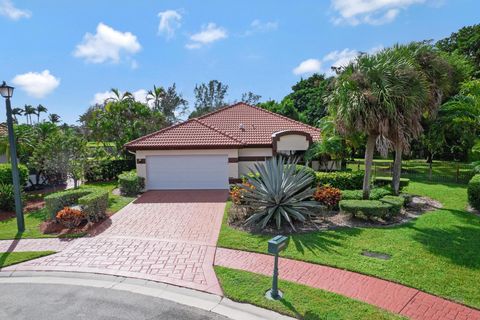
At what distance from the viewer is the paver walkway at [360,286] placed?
17.5 ft

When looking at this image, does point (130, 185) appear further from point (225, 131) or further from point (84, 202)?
point (225, 131)

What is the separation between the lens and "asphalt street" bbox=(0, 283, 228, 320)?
17.5 feet

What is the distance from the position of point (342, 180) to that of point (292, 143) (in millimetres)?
5011

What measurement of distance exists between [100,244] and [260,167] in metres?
5.66

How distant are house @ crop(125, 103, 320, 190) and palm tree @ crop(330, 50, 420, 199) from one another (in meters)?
7.23

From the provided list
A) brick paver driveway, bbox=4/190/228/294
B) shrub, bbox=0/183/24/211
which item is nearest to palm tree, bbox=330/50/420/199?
brick paver driveway, bbox=4/190/228/294

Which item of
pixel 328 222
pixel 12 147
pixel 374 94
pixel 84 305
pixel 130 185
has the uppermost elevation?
pixel 374 94

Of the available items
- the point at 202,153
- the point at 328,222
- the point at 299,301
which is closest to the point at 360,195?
the point at 328,222

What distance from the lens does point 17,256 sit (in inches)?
314

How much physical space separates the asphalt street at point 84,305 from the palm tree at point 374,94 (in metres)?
8.16

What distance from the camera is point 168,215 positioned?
39.3 feet

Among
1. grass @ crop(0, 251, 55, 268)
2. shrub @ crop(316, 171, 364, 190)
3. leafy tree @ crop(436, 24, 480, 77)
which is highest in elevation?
leafy tree @ crop(436, 24, 480, 77)

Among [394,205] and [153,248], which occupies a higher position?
[394,205]

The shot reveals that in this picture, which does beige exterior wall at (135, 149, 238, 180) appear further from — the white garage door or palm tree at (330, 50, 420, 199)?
palm tree at (330, 50, 420, 199)
